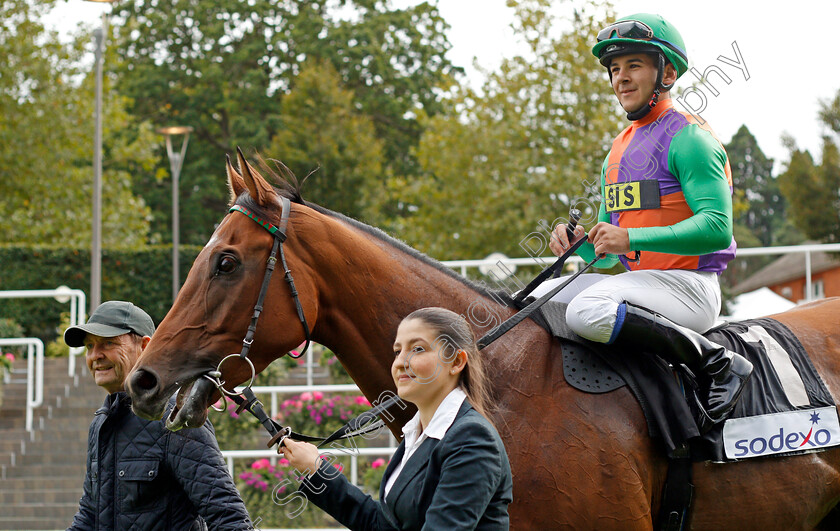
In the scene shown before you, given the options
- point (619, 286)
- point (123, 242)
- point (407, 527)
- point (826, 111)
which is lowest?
point (123, 242)

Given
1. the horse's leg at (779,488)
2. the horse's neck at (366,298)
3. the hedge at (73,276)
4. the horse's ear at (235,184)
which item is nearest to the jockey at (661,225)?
the horse's leg at (779,488)

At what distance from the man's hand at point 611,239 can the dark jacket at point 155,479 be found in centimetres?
160

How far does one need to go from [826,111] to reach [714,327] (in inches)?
1043

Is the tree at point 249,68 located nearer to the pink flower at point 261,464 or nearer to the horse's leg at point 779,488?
the pink flower at point 261,464

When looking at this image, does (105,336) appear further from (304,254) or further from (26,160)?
(26,160)

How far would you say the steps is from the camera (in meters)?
9.97

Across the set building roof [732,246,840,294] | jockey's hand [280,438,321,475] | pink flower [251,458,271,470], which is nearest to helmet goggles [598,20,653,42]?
jockey's hand [280,438,321,475]

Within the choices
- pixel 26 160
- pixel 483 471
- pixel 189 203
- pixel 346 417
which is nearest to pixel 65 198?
pixel 26 160

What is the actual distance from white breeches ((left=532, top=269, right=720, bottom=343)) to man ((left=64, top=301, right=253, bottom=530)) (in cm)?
139

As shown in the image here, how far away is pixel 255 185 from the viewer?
3027mm

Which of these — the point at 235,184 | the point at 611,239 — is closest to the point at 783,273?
the point at 611,239

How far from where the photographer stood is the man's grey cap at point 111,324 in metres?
3.12

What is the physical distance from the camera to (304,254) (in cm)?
306

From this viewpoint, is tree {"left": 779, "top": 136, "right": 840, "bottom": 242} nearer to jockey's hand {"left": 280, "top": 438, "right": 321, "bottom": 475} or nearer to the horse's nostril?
the horse's nostril
